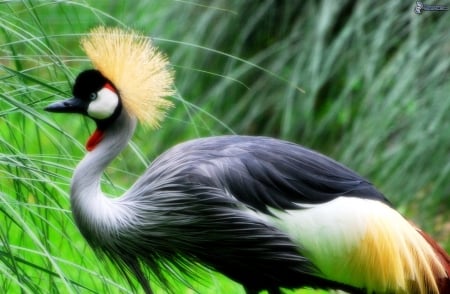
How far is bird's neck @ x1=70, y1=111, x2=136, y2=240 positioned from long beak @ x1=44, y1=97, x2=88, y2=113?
0.25ft

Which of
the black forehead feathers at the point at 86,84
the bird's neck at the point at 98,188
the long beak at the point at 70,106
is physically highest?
the black forehead feathers at the point at 86,84

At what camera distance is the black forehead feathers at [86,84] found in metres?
2.58

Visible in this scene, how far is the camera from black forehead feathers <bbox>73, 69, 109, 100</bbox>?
258 cm

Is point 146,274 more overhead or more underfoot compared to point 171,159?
more underfoot

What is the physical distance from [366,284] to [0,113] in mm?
899

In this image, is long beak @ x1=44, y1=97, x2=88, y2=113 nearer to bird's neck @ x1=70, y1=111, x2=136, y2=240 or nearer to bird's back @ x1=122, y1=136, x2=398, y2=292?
bird's neck @ x1=70, y1=111, x2=136, y2=240

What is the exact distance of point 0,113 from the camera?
2473 mm

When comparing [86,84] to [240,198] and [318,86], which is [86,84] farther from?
[318,86]

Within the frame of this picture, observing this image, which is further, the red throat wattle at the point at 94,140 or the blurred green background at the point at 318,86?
the blurred green background at the point at 318,86

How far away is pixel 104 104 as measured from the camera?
2.59 m

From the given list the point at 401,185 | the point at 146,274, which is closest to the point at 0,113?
the point at 146,274

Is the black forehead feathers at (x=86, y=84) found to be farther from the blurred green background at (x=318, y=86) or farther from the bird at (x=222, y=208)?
the blurred green background at (x=318, y=86)

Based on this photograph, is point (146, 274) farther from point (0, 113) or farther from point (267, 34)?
point (267, 34)

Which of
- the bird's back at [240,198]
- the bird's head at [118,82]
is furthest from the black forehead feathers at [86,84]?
the bird's back at [240,198]
